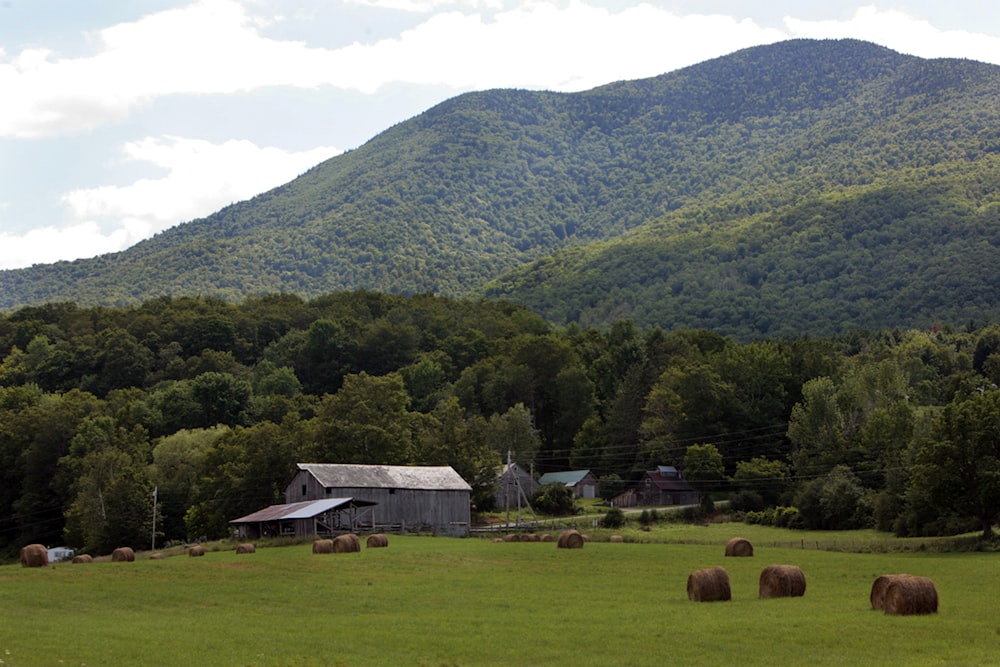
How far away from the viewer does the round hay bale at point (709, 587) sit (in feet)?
104

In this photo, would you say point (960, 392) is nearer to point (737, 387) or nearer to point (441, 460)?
point (737, 387)

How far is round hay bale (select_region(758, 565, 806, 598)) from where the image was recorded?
32.0 meters

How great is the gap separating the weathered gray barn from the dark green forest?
1016 cm

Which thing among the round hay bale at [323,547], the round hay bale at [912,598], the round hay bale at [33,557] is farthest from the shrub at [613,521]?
the round hay bale at [912,598]

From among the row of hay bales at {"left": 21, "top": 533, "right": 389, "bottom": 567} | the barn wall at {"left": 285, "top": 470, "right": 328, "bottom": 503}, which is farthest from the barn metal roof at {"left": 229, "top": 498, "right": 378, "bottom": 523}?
the row of hay bales at {"left": 21, "top": 533, "right": 389, "bottom": 567}

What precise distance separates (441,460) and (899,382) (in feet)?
140

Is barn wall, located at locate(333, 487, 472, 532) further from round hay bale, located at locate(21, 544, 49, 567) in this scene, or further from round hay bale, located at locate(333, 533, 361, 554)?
round hay bale, located at locate(21, 544, 49, 567)

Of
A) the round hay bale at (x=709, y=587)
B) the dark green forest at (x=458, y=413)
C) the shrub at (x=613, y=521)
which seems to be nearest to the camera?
the round hay bale at (x=709, y=587)

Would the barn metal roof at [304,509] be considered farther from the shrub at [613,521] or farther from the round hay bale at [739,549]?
the round hay bale at [739,549]

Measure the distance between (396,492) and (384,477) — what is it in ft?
4.27

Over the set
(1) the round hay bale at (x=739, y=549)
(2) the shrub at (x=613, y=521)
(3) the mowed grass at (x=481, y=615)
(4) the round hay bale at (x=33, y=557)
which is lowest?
(2) the shrub at (x=613, y=521)

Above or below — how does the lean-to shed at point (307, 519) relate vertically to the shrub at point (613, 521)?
above

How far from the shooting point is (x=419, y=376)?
435 ft

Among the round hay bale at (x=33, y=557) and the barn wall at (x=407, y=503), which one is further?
the barn wall at (x=407, y=503)
